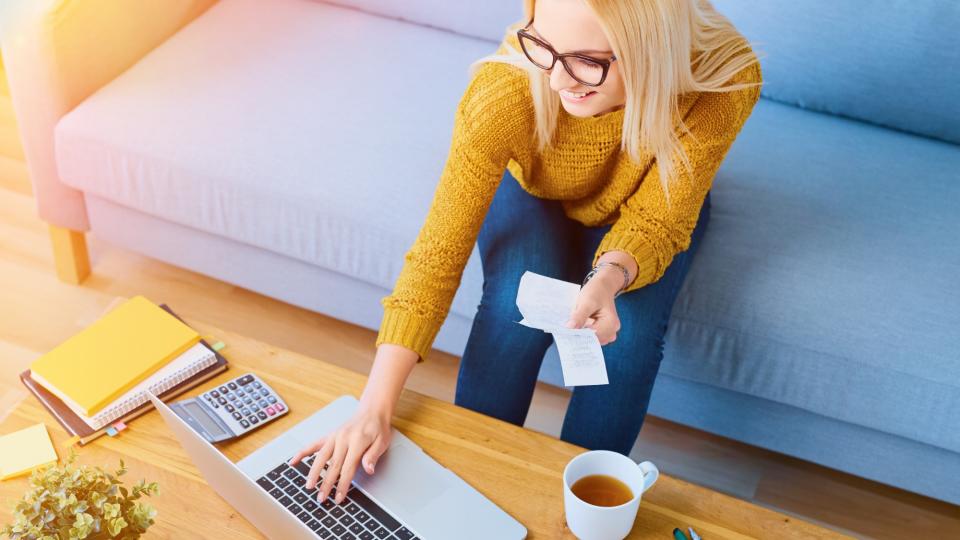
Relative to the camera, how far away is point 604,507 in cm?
110

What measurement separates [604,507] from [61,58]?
4.52 feet

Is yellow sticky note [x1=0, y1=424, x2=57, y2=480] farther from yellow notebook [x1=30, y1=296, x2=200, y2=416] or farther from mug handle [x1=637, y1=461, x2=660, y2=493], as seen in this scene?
mug handle [x1=637, y1=461, x2=660, y2=493]

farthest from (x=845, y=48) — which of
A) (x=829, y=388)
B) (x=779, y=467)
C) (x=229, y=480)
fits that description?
(x=229, y=480)

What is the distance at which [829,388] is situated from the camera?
1.60m

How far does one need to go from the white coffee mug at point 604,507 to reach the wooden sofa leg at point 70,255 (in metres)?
1.39

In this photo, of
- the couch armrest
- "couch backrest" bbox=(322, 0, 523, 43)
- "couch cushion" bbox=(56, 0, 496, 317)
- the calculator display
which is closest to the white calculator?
the calculator display

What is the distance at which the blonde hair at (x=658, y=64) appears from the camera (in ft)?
3.83

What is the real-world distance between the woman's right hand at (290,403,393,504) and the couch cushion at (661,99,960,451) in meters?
0.62

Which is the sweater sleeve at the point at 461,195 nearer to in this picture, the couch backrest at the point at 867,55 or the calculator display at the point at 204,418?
the calculator display at the point at 204,418

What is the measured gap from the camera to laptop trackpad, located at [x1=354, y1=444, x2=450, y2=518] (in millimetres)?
1187

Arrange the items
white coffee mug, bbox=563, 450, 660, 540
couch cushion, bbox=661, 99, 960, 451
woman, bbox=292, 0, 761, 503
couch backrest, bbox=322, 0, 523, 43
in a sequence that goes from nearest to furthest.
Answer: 1. white coffee mug, bbox=563, 450, 660, 540
2. woman, bbox=292, 0, 761, 503
3. couch cushion, bbox=661, 99, 960, 451
4. couch backrest, bbox=322, 0, 523, 43

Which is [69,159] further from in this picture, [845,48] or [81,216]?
[845,48]

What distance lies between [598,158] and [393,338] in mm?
398

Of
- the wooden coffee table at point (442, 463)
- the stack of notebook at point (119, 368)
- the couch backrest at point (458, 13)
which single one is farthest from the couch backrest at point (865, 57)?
the stack of notebook at point (119, 368)
